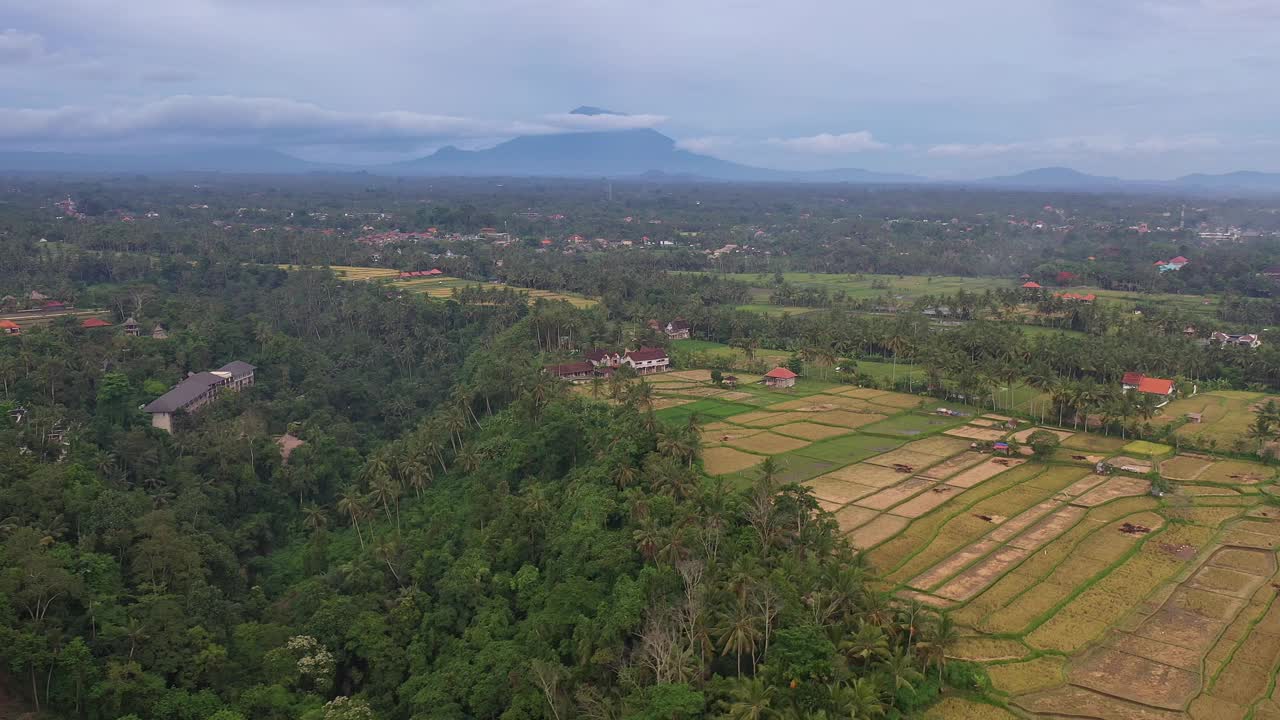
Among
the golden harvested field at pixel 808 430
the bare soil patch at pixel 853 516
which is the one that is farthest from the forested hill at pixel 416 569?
the golden harvested field at pixel 808 430

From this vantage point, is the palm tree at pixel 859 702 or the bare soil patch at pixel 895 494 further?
the bare soil patch at pixel 895 494

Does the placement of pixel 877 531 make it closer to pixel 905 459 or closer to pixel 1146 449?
pixel 905 459

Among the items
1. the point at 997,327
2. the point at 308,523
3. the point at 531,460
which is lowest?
the point at 308,523

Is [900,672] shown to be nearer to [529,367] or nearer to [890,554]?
[890,554]

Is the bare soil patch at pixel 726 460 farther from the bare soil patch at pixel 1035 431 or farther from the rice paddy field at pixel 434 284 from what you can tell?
the rice paddy field at pixel 434 284

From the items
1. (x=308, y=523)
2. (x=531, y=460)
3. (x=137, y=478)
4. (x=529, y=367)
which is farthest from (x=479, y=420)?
(x=137, y=478)

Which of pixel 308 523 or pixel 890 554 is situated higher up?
pixel 890 554
